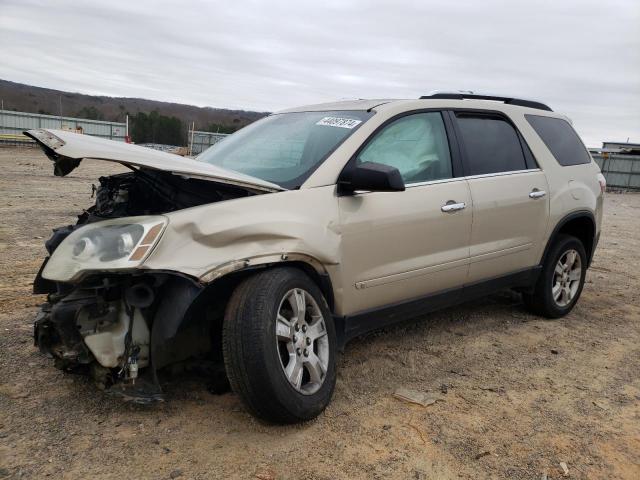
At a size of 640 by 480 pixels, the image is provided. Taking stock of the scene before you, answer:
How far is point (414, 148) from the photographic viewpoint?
385cm

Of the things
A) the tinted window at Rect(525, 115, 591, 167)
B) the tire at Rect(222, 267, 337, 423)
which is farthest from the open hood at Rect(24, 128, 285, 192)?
the tinted window at Rect(525, 115, 591, 167)

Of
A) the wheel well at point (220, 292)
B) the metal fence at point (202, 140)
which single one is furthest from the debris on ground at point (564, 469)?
the metal fence at point (202, 140)

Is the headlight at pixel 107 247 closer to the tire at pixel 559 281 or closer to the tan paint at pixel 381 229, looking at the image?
the tan paint at pixel 381 229

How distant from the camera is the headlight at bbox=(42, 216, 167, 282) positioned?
260cm

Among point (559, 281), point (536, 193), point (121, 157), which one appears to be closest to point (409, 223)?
point (536, 193)

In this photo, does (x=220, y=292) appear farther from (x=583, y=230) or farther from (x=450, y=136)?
(x=583, y=230)

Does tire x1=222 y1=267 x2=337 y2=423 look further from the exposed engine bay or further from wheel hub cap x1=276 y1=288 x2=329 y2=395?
the exposed engine bay

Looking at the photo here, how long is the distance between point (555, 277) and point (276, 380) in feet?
10.6

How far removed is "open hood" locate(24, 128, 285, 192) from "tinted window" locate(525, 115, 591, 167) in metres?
2.82

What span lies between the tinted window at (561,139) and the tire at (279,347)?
2858 mm

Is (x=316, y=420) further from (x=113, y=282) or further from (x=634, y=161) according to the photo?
(x=634, y=161)

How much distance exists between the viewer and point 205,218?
280cm

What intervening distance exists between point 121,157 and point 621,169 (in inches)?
1176

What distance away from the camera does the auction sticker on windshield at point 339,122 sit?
142 inches
